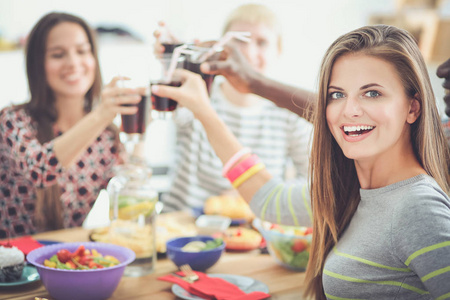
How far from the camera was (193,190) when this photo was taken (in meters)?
2.74

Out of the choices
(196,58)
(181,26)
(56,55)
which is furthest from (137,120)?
(181,26)

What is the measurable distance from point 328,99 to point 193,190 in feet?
5.03

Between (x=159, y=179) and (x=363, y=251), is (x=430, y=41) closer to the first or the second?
(x=159, y=179)

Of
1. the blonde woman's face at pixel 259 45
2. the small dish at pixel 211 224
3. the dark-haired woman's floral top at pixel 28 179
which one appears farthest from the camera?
the blonde woman's face at pixel 259 45

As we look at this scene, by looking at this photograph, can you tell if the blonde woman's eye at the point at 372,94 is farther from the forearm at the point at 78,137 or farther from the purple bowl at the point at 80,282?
the forearm at the point at 78,137

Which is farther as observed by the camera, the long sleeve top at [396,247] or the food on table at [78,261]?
the food on table at [78,261]

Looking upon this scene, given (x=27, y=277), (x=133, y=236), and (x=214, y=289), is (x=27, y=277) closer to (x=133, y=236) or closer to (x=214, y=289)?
(x=133, y=236)

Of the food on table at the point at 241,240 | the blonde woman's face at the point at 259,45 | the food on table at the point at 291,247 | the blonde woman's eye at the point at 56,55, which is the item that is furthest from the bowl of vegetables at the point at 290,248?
the blonde woman's eye at the point at 56,55

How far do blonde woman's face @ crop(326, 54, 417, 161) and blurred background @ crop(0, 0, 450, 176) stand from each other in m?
2.53

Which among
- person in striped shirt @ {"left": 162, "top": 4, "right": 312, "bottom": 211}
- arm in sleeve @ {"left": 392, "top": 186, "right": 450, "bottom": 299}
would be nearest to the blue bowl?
arm in sleeve @ {"left": 392, "top": 186, "right": 450, "bottom": 299}

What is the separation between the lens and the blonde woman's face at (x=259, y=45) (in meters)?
2.65

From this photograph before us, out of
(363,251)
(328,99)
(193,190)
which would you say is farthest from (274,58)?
(363,251)

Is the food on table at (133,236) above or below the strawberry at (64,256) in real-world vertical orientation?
below

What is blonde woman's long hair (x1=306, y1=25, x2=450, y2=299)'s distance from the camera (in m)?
1.18
